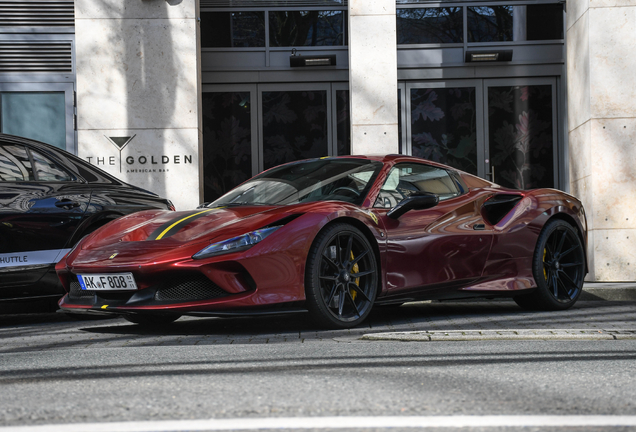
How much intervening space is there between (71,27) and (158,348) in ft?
26.7

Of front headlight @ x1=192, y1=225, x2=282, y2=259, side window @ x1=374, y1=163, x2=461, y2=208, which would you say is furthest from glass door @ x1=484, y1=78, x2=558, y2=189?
front headlight @ x1=192, y1=225, x2=282, y2=259

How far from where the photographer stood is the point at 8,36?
11.2 m

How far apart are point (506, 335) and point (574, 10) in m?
7.77

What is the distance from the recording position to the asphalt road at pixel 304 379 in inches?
97.9

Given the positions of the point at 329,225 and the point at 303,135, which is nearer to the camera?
the point at 329,225

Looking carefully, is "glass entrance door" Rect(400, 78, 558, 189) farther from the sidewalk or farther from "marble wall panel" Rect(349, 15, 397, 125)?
the sidewalk


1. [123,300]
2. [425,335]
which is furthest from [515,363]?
[123,300]

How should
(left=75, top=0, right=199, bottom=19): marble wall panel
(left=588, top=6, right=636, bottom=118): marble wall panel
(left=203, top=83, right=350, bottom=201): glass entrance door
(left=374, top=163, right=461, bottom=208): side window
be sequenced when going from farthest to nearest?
(left=203, top=83, right=350, bottom=201): glass entrance door < (left=75, top=0, right=199, bottom=19): marble wall panel < (left=588, top=6, right=636, bottom=118): marble wall panel < (left=374, top=163, right=461, bottom=208): side window

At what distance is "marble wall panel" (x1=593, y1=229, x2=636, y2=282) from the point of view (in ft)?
33.9

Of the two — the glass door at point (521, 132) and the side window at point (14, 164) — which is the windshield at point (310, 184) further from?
the glass door at point (521, 132)

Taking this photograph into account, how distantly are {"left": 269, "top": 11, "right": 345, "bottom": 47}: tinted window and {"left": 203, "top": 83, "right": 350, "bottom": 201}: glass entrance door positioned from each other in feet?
2.11

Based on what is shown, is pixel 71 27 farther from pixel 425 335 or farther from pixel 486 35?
pixel 425 335

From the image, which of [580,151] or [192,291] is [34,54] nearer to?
[580,151]

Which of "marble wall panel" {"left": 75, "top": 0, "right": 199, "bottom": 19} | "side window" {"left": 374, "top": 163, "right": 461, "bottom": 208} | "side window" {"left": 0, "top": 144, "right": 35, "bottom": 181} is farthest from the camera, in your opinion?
"marble wall panel" {"left": 75, "top": 0, "right": 199, "bottom": 19}
